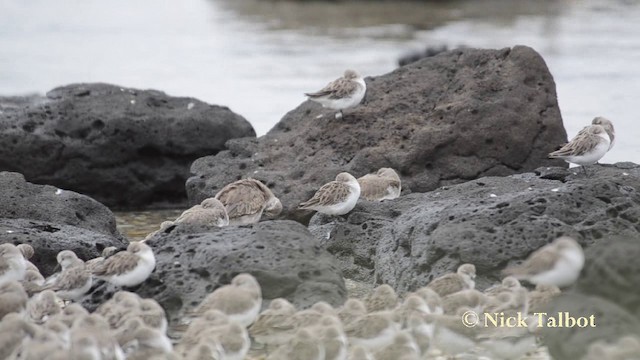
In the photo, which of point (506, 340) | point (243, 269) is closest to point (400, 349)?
point (506, 340)

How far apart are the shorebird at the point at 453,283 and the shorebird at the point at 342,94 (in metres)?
5.13

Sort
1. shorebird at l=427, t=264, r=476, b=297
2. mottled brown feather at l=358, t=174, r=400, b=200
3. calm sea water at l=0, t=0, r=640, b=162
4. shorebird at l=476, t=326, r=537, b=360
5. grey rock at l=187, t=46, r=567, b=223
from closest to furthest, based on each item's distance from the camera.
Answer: shorebird at l=476, t=326, r=537, b=360 < shorebird at l=427, t=264, r=476, b=297 < mottled brown feather at l=358, t=174, r=400, b=200 < grey rock at l=187, t=46, r=567, b=223 < calm sea water at l=0, t=0, r=640, b=162

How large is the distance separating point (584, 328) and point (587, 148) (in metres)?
4.66

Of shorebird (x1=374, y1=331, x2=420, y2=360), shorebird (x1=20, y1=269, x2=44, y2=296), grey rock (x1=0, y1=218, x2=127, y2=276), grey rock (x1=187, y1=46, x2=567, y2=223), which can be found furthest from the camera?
grey rock (x1=187, y1=46, x2=567, y2=223)

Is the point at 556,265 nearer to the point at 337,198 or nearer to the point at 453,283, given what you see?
the point at 453,283

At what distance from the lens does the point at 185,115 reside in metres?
15.4

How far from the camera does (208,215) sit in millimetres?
10961

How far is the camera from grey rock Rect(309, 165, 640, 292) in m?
9.36

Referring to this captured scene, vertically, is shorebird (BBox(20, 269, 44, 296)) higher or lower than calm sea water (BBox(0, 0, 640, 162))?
higher

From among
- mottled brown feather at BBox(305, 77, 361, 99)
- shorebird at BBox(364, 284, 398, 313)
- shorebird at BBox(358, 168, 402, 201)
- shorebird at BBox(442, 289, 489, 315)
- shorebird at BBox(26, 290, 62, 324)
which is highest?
mottled brown feather at BBox(305, 77, 361, 99)

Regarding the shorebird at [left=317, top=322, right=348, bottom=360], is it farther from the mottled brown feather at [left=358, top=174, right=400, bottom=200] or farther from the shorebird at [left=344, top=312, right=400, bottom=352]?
the mottled brown feather at [left=358, top=174, right=400, bottom=200]

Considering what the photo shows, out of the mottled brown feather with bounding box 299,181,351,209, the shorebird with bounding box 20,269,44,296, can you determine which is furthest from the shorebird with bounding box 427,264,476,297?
the shorebird with bounding box 20,269,44,296

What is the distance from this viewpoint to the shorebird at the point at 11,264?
368 inches

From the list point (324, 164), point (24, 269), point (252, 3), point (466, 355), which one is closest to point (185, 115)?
point (324, 164)
